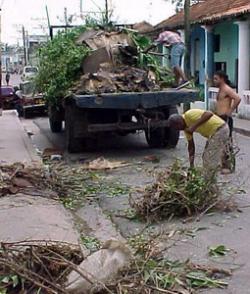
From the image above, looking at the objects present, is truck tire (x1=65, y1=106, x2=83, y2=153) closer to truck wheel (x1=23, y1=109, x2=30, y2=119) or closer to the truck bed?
the truck bed

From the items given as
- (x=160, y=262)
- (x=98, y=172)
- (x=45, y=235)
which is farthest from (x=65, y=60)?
(x=160, y=262)

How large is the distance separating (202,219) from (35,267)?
3.02 m

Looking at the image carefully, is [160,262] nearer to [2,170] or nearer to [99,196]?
[99,196]

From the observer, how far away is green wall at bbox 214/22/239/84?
88.2 ft

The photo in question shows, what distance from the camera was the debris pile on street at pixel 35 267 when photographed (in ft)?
16.1

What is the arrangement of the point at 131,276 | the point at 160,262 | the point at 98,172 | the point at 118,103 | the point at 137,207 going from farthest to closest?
1. the point at 118,103
2. the point at 98,172
3. the point at 137,207
4. the point at 160,262
5. the point at 131,276

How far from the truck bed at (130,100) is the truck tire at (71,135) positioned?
2.46 ft

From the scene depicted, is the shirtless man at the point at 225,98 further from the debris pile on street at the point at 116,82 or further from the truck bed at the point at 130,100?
the debris pile on street at the point at 116,82

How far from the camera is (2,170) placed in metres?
9.74

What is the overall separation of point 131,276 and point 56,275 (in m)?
0.55

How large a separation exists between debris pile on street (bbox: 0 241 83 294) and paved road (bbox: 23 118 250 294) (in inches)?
44.0

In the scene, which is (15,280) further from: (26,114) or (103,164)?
(26,114)

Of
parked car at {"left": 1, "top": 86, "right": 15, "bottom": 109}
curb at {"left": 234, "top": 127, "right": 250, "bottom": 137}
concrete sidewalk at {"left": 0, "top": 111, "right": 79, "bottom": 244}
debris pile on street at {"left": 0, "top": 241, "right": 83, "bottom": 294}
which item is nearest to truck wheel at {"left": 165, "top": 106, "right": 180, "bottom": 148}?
curb at {"left": 234, "top": 127, "right": 250, "bottom": 137}

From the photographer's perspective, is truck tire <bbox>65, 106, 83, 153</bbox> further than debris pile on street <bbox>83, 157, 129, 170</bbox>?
Yes
